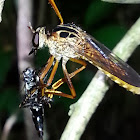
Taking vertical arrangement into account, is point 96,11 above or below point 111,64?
above

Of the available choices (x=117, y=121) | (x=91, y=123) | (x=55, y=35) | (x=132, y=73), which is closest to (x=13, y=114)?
(x=55, y=35)

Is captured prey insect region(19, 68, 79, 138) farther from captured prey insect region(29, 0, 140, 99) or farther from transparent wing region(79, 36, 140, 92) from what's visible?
transparent wing region(79, 36, 140, 92)

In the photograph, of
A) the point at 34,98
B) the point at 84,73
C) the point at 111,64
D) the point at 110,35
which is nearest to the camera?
the point at 111,64

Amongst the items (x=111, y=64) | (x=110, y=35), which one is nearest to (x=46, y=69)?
(x=111, y=64)

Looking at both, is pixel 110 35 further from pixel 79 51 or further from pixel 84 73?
pixel 79 51

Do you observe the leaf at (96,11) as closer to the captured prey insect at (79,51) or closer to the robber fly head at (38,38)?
the captured prey insect at (79,51)

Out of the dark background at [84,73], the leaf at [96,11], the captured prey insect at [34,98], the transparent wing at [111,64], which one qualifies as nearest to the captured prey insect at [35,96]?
the captured prey insect at [34,98]

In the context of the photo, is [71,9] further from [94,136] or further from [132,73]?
[132,73]
